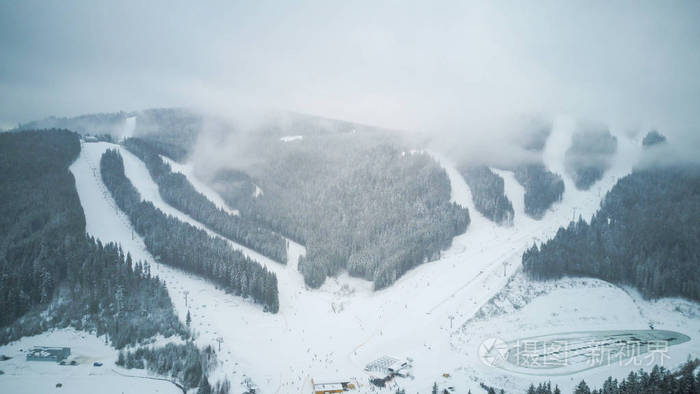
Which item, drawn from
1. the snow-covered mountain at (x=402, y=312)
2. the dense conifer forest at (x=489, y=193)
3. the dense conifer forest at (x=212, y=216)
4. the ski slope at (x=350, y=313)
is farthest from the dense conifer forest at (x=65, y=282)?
the dense conifer forest at (x=489, y=193)

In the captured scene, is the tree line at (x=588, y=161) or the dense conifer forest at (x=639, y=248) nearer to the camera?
the dense conifer forest at (x=639, y=248)

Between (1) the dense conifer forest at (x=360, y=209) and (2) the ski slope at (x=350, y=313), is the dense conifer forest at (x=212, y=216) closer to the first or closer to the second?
(2) the ski slope at (x=350, y=313)

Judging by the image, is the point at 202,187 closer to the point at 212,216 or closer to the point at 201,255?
the point at 212,216

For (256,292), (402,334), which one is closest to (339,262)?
(256,292)

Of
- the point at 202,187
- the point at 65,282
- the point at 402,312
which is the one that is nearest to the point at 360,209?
the point at 402,312

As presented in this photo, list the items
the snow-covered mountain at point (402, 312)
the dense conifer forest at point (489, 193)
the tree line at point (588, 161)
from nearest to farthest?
the snow-covered mountain at point (402, 312), the dense conifer forest at point (489, 193), the tree line at point (588, 161)

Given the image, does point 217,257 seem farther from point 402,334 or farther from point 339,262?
point 402,334
